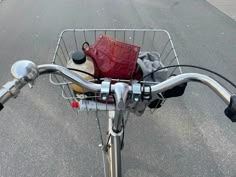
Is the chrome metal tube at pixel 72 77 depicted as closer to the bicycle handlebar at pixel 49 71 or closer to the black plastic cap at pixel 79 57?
the bicycle handlebar at pixel 49 71

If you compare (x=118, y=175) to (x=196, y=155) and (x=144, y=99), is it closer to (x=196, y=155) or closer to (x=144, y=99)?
(x=144, y=99)

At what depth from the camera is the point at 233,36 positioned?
8.10ft

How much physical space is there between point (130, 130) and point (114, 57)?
0.99 m

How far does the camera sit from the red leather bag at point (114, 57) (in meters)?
0.69

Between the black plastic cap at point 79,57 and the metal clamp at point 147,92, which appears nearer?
the metal clamp at point 147,92

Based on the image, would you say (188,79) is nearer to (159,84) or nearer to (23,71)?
(159,84)

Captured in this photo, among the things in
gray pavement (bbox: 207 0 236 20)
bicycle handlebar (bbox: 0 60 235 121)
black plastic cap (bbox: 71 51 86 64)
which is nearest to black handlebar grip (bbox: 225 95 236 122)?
bicycle handlebar (bbox: 0 60 235 121)

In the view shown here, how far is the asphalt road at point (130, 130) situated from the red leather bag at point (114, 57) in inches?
34.2

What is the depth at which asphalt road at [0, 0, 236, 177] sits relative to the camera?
141 centimetres

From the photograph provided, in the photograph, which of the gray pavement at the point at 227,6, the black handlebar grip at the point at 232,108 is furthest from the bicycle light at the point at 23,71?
the gray pavement at the point at 227,6

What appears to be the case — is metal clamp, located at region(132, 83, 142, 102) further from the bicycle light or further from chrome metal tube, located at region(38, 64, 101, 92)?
the bicycle light

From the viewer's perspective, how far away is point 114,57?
27.4 inches

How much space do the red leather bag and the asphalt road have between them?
87 cm

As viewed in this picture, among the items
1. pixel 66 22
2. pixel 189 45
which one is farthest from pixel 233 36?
pixel 66 22
